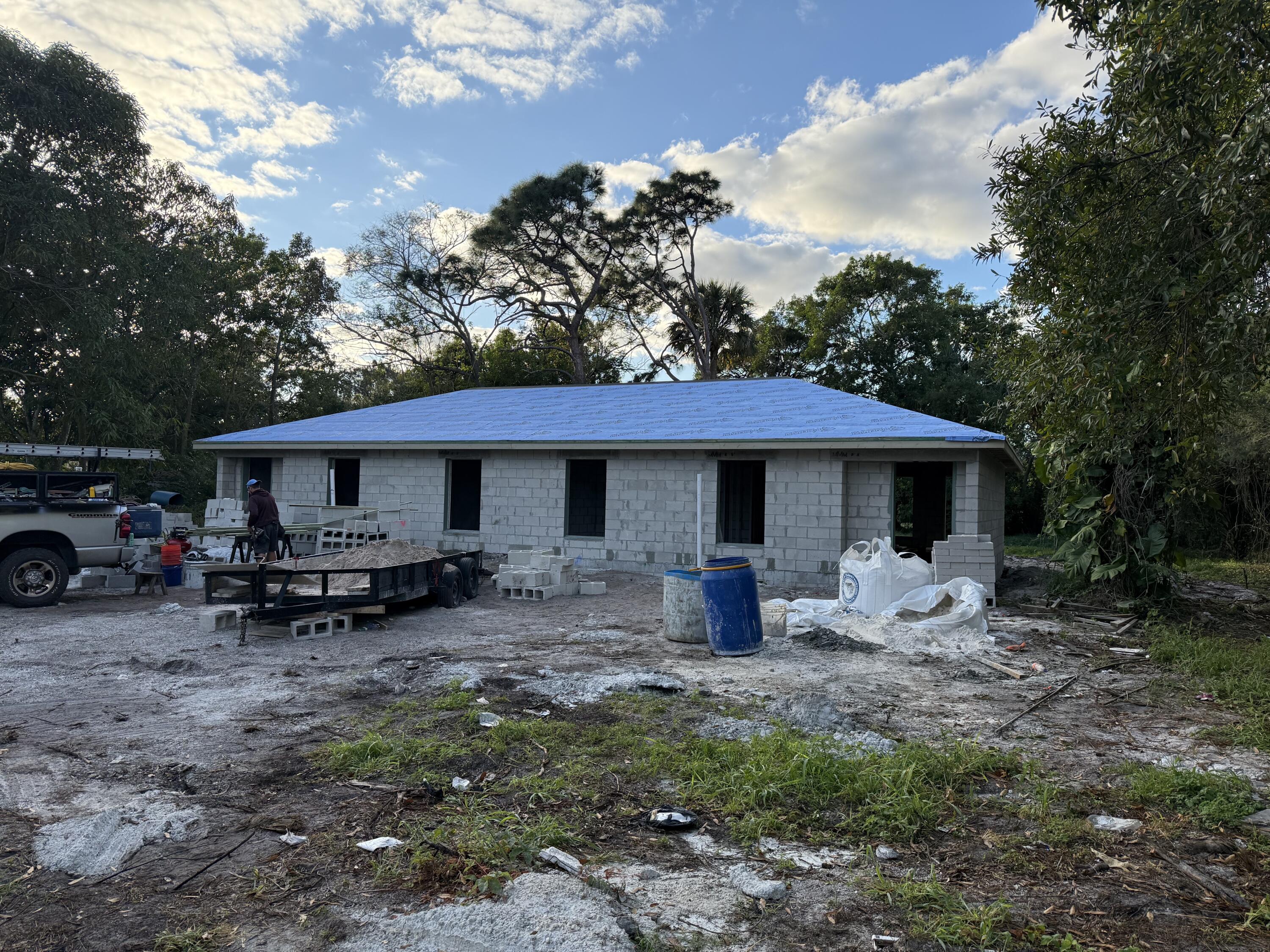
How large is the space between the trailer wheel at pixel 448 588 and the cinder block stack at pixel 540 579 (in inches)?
43.5

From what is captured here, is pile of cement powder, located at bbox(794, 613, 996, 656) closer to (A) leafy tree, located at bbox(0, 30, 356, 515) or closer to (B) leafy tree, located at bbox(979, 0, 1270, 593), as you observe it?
(B) leafy tree, located at bbox(979, 0, 1270, 593)

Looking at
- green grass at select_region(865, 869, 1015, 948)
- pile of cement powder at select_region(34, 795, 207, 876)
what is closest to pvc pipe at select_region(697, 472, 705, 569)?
green grass at select_region(865, 869, 1015, 948)

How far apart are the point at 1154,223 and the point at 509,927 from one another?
700 cm

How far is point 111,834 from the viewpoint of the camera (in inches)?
159

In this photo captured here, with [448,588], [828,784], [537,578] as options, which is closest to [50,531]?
[448,588]

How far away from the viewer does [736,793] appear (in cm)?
459

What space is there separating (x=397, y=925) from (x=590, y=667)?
185 inches

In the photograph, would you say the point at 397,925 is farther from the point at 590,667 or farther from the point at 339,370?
the point at 339,370

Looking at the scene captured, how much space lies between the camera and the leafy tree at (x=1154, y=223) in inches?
215

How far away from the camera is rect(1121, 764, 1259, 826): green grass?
171 inches

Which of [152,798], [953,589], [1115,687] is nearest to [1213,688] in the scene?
[1115,687]

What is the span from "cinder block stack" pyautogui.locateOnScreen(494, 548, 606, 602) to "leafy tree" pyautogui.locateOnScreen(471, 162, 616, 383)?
2200cm

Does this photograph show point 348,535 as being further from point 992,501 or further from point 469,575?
point 992,501

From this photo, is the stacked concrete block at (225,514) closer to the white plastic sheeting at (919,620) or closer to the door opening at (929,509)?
the white plastic sheeting at (919,620)
